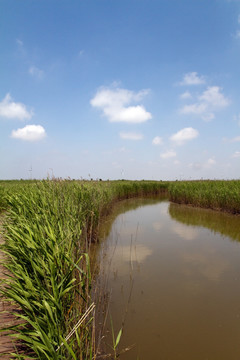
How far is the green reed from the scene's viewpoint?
13.3 meters

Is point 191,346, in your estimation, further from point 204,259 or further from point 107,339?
point 204,259

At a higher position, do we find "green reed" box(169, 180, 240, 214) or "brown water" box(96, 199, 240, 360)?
"green reed" box(169, 180, 240, 214)

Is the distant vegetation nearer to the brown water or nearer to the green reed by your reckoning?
the green reed

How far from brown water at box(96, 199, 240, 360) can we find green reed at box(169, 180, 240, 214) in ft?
17.4

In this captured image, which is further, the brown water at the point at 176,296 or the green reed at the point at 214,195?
the green reed at the point at 214,195

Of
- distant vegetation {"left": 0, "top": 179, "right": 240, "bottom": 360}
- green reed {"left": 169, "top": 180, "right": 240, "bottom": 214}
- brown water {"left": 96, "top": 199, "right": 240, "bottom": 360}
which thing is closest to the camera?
distant vegetation {"left": 0, "top": 179, "right": 240, "bottom": 360}

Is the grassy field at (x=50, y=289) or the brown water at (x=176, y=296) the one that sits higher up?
the grassy field at (x=50, y=289)

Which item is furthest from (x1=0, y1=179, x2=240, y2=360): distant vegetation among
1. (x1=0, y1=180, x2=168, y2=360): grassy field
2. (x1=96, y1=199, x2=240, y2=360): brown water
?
(x1=96, y1=199, x2=240, y2=360): brown water

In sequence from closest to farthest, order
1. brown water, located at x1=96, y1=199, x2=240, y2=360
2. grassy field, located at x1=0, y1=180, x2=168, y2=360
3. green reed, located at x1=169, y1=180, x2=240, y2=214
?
grassy field, located at x1=0, y1=180, x2=168, y2=360 < brown water, located at x1=96, y1=199, x2=240, y2=360 < green reed, located at x1=169, y1=180, x2=240, y2=214

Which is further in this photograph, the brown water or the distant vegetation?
the brown water

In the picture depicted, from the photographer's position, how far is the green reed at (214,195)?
13336 mm

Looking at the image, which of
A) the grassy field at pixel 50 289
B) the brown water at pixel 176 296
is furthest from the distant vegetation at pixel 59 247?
the brown water at pixel 176 296

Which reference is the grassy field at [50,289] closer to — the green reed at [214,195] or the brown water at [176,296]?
the brown water at [176,296]

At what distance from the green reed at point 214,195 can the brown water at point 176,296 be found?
17.4ft
